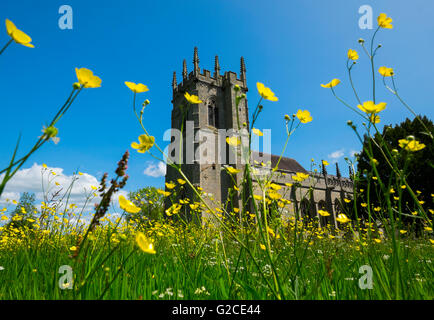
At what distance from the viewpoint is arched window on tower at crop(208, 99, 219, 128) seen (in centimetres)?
2097

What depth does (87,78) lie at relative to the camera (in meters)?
0.82

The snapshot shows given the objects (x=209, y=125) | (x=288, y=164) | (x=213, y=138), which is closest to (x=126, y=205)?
(x=213, y=138)

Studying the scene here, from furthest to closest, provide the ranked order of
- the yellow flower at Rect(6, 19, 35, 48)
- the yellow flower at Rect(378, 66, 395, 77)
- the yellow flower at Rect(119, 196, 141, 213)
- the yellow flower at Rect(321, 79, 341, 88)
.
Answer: the yellow flower at Rect(378, 66, 395, 77) < the yellow flower at Rect(321, 79, 341, 88) < the yellow flower at Rect(119, 196, 141, 213) < the yellow flower at Rect(6, 19, 35, 48)

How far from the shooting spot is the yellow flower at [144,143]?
1186 millimetres

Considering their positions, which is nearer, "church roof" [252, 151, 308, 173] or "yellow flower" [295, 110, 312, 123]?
"yellow flower" [295, 110, 312, 123]

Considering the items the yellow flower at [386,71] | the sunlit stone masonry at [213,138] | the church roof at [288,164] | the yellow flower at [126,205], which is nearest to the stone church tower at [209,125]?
the sunlit stone masonry at [213,138]

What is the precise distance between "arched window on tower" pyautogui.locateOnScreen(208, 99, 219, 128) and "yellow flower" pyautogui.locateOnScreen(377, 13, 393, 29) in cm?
1956

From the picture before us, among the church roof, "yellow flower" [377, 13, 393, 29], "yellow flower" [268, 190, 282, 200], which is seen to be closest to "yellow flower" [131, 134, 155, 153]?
"yellow flower" [268, 190, 282, 200]

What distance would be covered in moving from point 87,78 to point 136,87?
360 millimetres

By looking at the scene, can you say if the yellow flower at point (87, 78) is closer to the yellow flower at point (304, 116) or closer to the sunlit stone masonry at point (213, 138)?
the yellow flower at point (304, 116)

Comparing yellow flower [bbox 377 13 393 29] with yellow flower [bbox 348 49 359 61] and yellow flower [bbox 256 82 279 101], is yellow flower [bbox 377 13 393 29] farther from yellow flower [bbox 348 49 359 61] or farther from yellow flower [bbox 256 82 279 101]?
yellow flower [bbox 256 82 279 101]

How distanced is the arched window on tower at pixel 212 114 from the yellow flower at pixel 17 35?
2031cm
